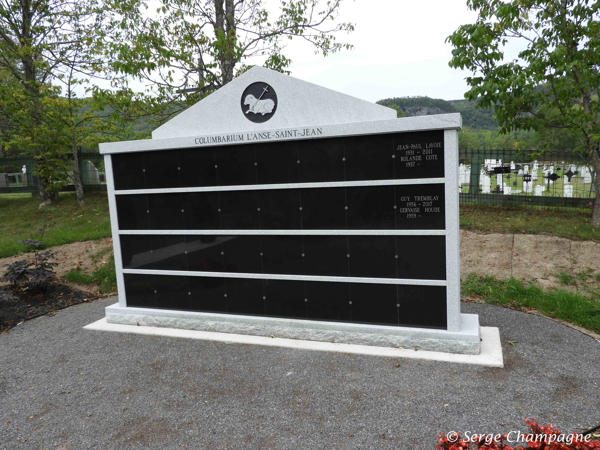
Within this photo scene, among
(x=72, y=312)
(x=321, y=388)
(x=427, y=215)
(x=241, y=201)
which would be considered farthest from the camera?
(x=72, y=312)

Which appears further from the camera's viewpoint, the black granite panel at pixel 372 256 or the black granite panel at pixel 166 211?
the black granite panel at pixel 166 211

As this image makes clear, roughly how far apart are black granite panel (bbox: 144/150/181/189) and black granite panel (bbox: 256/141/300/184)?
1.43 meters

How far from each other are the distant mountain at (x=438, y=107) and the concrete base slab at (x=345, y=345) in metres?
82.7

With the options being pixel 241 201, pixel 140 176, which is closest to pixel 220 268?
pixel 241 201

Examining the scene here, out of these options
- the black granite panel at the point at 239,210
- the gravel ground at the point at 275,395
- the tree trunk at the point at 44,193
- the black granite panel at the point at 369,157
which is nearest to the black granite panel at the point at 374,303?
the gravel ground at the point at 275,395

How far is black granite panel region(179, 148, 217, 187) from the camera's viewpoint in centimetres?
687

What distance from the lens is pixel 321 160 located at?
6.21 m

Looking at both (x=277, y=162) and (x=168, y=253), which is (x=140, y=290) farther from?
(x=277, y=162)

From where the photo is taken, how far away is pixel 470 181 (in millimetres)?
13703

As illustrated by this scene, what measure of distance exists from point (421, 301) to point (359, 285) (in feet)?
2.73

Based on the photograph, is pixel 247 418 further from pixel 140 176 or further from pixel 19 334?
pixel 19 334

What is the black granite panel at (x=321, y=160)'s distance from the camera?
241 inches

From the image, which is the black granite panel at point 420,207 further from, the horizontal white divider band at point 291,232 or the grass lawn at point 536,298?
the grass lawn at point 536,298

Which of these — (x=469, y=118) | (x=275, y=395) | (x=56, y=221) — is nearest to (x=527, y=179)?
(x=275, y=395)
